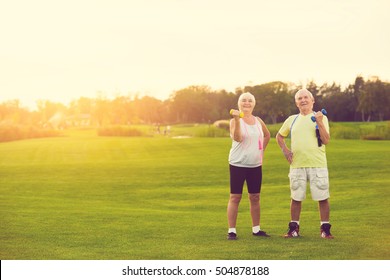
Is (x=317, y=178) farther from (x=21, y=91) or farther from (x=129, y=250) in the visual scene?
(x=21, y=91)

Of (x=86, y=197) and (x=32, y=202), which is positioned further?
(x=86, y=197)

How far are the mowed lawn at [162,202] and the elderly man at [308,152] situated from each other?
1.63ft

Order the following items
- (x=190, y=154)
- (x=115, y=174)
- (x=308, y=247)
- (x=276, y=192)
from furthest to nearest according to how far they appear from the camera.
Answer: (x=190, y=154) → (x=115, y=174) → (x=276, y=192) → (x=308, y=247)

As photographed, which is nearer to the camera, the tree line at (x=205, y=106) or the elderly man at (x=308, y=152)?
Answer: the elderly man at (x=308, y=152)

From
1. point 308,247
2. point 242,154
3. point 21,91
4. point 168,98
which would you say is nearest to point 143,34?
point 168,98

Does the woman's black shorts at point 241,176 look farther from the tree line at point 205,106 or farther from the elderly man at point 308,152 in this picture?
the tree line at point 205,106

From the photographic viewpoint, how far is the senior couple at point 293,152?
6.20 metres

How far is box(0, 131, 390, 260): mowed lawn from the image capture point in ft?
20.9

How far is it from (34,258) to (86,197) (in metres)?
5.85

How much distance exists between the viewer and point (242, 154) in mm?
6199

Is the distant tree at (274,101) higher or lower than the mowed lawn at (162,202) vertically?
higher

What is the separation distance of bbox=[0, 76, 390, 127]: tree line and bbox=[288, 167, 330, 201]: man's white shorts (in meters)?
3.04

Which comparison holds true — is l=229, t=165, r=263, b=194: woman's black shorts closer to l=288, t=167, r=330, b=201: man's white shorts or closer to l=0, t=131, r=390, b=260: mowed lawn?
l=288, t=167, r=330, b=201: man's white shorts

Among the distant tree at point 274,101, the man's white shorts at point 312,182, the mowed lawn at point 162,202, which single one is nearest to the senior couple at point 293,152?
the man's white shorts at point 312,182
